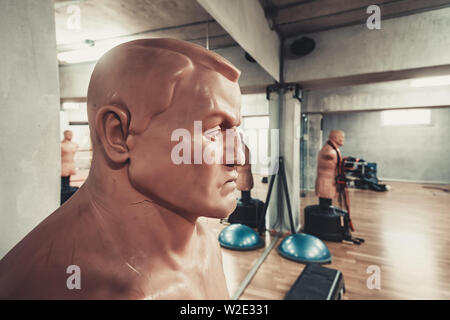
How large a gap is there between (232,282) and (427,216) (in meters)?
5.26

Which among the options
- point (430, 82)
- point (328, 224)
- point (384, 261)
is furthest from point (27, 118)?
point (430, 82)

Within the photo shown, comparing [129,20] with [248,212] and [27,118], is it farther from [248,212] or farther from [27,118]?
[248,212]

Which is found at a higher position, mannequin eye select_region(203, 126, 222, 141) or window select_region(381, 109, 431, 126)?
window select_region(381, 109, 431, 126)

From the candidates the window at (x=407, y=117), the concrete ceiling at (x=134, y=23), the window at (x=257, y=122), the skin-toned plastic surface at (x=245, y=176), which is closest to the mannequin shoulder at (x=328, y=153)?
the window at (x=257, y=122)

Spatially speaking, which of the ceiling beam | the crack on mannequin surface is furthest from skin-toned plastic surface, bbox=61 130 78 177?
the ceiling beam

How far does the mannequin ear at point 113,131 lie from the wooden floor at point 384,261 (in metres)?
1.32

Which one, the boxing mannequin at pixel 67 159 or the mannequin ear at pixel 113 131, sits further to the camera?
the boxing mannequin at pixel 67 159

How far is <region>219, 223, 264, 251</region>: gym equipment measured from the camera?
3160mm

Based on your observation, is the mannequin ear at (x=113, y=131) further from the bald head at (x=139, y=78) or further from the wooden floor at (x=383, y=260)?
the wooden floor at (x=383, y=260)

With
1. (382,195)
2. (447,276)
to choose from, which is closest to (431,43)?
(447,276)

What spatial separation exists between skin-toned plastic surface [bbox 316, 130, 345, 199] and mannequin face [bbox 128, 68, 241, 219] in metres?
3.87

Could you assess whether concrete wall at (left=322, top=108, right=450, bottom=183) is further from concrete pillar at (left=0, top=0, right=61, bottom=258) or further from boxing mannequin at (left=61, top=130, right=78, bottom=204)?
concrete pillar at (left=0, top=0, right=61, bottom=258)

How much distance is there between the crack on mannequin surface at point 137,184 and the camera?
593 mm

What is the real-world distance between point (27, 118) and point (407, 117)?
13318mm
